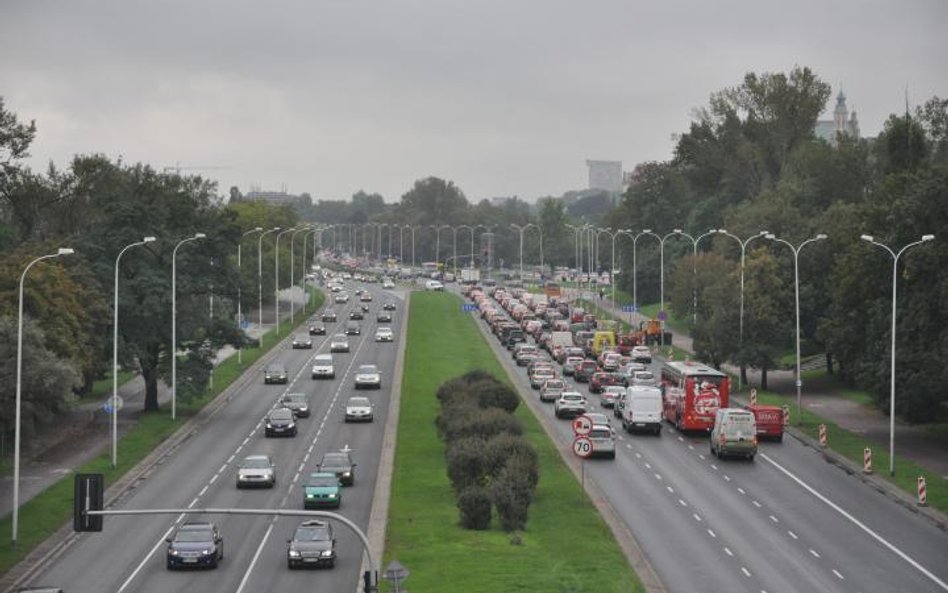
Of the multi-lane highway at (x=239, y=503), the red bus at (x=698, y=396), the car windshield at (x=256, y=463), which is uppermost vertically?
the red bus at (x=698, y=396)

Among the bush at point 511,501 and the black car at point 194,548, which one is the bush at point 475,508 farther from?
the black car at point 194,548

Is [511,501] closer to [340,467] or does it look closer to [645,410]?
[340,467]

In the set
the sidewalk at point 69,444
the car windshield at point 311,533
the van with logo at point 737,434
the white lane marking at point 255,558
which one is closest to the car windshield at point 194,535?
the white lane marking at point 255,558

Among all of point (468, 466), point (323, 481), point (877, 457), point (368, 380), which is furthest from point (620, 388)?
point (468, 466)

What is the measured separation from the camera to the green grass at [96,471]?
47.2m

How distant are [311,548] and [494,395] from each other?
27860 mm

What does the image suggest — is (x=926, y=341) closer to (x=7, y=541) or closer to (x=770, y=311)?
(x=770, y=311)

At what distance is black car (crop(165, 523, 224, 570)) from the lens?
1672 inches

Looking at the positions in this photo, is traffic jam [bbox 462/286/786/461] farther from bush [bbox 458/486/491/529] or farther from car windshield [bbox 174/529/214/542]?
car windshield [bbox 174/529/214/542]

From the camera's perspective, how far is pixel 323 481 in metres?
52.8

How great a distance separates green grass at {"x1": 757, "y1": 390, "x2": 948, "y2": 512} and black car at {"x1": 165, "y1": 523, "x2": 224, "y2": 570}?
24.9m

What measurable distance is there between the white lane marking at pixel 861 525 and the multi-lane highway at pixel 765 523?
0.04 meters

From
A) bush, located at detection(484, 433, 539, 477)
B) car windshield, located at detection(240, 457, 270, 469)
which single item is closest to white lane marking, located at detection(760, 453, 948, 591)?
bush, located at detection(484, 433, 539, 477)

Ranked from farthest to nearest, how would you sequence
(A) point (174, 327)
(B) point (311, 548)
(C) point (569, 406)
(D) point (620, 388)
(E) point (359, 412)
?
1. (D) point (620, 388)
2. (C) point (569, 406)
3. (A) point (174, 327)
4. (E) point (359, 412)
5. (B) point (311, 548)
